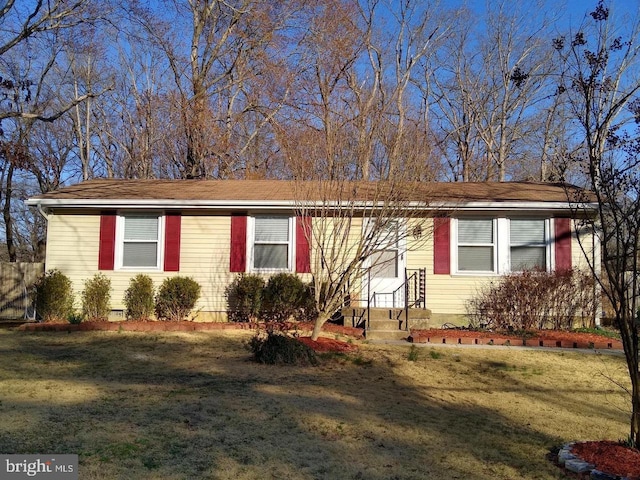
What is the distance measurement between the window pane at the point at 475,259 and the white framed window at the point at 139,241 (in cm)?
666

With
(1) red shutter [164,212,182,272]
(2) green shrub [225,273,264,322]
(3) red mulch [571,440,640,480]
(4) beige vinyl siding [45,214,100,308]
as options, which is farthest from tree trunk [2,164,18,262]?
(3) red mulch [571,440,640,480]

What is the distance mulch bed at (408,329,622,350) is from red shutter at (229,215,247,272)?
4.09 m

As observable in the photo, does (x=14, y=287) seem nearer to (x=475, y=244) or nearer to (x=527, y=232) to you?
(x=475, y=244)

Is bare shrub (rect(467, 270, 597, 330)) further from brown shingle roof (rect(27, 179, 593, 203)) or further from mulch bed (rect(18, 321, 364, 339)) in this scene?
mulch bed (rect(18, 321, 364, 339))

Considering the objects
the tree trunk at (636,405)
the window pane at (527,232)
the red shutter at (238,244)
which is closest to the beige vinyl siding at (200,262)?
the red shutter at (238,244)

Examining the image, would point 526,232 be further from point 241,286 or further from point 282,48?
point 282,48

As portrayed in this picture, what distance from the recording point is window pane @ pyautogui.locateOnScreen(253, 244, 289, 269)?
39.1 ft

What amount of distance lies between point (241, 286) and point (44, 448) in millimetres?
7324

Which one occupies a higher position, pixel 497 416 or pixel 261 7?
pixel 261 7

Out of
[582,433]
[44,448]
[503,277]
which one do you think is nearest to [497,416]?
[582,433]

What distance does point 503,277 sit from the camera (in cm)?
1134

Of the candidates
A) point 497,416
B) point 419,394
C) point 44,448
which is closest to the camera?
point 44,448

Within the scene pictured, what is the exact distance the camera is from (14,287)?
50.4ft

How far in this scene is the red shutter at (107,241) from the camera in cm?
1191
